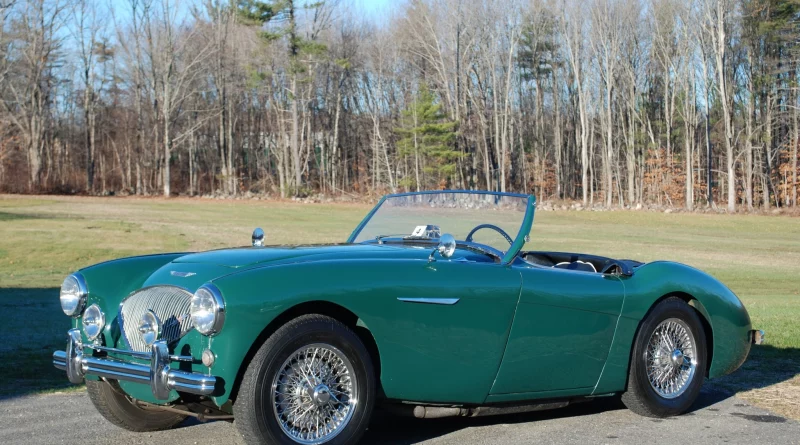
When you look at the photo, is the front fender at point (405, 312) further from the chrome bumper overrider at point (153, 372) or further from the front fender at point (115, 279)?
the front fender at point (115, 279)

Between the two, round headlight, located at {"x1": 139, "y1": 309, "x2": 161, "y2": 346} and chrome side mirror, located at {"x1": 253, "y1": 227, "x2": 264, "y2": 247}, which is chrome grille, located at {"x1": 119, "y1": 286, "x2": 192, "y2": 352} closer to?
round headlight, located at {"x1": 139, "y1": 309, "x2": 161, "y2": 346}

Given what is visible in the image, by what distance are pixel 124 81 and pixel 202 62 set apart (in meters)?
7.75

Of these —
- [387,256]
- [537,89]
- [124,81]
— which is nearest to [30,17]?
[124,81]

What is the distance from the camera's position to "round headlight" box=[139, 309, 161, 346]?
437 centimetres

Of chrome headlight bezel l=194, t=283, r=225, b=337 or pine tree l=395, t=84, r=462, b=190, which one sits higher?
pine tree l=395, t=84, r=462, b=190

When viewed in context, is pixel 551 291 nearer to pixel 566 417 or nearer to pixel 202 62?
pixel 566 417

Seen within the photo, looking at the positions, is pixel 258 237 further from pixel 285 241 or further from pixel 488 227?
pixel 285 241

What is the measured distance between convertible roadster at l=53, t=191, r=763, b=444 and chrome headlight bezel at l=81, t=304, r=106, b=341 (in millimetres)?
11

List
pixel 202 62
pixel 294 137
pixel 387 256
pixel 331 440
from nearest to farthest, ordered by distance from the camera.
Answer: pixel 331 440 < pixel 387 256 < pixel 294 137 < pixel 202 62

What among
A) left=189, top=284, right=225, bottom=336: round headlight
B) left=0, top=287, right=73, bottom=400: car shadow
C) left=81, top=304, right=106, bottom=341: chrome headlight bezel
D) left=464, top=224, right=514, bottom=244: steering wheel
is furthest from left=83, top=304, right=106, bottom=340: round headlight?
left=464, top=224, right=514, bottom=244: steering wheel

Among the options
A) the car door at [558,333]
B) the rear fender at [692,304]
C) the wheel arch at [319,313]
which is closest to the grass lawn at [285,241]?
the rear fender at [692,304]

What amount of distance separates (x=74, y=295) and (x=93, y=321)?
0.92 ft

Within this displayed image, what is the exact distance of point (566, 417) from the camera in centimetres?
554

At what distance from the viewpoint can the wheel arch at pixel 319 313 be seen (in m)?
4.17
